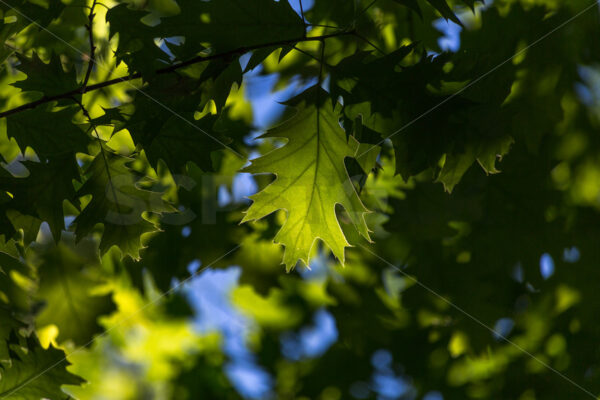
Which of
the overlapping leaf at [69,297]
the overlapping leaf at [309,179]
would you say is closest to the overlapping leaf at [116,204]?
the overlapping leaf at [309,179]

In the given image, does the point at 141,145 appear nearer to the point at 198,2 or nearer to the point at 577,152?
the point at 198,2

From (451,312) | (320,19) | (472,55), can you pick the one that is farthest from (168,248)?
(472,55)

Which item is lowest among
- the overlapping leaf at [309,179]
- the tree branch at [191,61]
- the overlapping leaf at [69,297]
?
the overlapping leaf at [69,297]

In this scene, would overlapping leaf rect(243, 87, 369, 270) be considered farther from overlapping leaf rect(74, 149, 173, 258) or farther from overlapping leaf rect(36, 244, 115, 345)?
overlapping leaf rect(36, 244, 115, 345)

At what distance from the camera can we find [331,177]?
4.29 ft

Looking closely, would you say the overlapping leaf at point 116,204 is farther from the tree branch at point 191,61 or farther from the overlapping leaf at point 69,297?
the overlapping leaf at point 69,297

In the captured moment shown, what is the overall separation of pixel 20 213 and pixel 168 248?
82 centimetres

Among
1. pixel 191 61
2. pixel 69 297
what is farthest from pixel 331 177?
pixel 69 297

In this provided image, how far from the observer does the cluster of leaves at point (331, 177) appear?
1261mm

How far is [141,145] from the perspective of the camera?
51.1 inches

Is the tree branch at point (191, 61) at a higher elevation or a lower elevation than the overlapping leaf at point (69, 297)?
higher

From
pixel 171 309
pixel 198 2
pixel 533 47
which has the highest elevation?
pixel 198 2

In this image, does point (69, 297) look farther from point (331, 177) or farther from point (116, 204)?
point (331, 177)

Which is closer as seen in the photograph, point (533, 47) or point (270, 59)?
point (533, 47)
